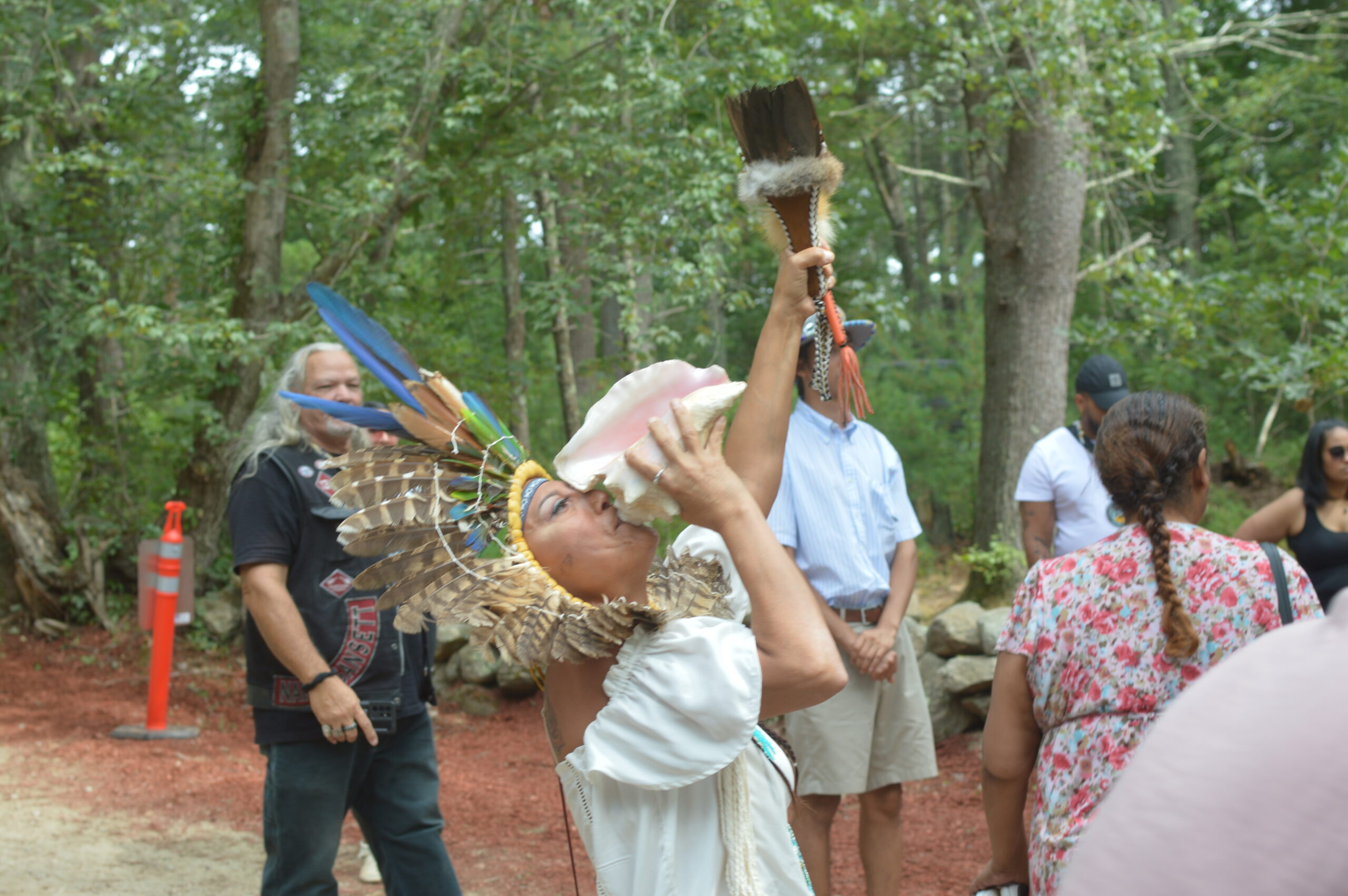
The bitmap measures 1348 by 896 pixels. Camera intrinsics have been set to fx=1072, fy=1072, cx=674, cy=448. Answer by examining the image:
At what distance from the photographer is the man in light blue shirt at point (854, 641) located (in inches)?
143

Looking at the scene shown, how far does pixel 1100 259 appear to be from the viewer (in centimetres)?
785

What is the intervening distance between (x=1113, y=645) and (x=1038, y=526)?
238cm

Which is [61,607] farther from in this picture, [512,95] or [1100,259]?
[1100,259]

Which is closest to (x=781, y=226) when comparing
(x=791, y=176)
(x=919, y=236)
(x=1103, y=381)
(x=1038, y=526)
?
(x=791, y=176)

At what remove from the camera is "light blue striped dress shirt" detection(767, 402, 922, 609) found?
3.69 meters

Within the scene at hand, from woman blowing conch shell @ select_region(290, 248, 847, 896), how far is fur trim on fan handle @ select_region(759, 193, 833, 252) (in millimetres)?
43

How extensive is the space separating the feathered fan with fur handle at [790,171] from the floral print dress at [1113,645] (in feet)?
2.19

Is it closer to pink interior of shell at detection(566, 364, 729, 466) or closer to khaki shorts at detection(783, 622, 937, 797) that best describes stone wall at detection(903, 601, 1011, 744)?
khaki shorts at detection(783, 622, 937, 797)

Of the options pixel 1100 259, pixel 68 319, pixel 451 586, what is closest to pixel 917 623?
pixel 1100 259

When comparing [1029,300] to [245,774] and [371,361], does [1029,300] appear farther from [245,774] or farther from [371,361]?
[371,361]

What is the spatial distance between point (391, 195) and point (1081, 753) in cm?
680

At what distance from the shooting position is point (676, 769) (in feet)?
5.20

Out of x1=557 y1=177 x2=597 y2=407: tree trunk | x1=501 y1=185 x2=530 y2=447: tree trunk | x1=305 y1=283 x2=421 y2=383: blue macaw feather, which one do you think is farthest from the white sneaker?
x1=501 y1=185 x2=530 y2=447: tree trunk

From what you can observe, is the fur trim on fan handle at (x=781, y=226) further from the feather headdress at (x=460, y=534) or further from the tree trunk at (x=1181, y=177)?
the tree trunk at (x=1181, y=177)
